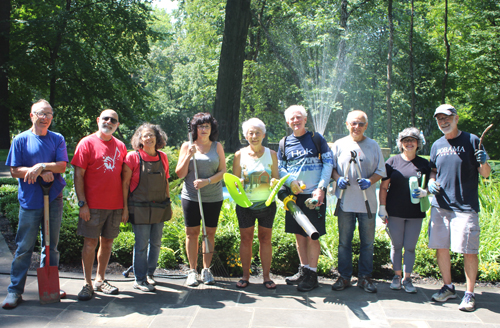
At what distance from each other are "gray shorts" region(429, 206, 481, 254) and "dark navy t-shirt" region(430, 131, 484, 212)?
0.24 feet

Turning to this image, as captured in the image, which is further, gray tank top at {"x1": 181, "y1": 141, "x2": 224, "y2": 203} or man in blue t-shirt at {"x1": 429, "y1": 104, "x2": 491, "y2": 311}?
gray tank top at {"x1": 181, "y1": 141, "x2": 224, "y2": 203}

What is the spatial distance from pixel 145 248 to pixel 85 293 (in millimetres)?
651

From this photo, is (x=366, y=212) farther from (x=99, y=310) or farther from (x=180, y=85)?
(x=180, y=85)

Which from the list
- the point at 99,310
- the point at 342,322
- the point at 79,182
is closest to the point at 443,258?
the point at 342,322

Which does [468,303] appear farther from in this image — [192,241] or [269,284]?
[192,241]

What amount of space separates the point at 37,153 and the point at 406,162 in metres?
3.45

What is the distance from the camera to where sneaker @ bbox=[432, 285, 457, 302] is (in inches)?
147

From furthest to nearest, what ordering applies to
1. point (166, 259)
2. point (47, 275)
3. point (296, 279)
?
point (166, 259)
point (296, 279)
point (47, 275)

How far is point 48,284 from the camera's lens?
3.51 meters

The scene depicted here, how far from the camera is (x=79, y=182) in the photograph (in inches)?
141

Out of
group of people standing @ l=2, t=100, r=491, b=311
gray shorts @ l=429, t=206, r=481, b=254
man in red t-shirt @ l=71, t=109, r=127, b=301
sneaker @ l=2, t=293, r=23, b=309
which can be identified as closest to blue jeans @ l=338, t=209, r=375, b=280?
group of people standing @ l=2, t=100, r=491, b=311

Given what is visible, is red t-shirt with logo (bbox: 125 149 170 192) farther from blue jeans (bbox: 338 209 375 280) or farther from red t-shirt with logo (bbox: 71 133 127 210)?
blue jeans (bbox: 338 209 375 280)

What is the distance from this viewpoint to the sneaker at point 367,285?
3.95 metres

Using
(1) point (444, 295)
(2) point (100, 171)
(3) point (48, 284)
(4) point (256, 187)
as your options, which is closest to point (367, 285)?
(1) point (444, 295)
